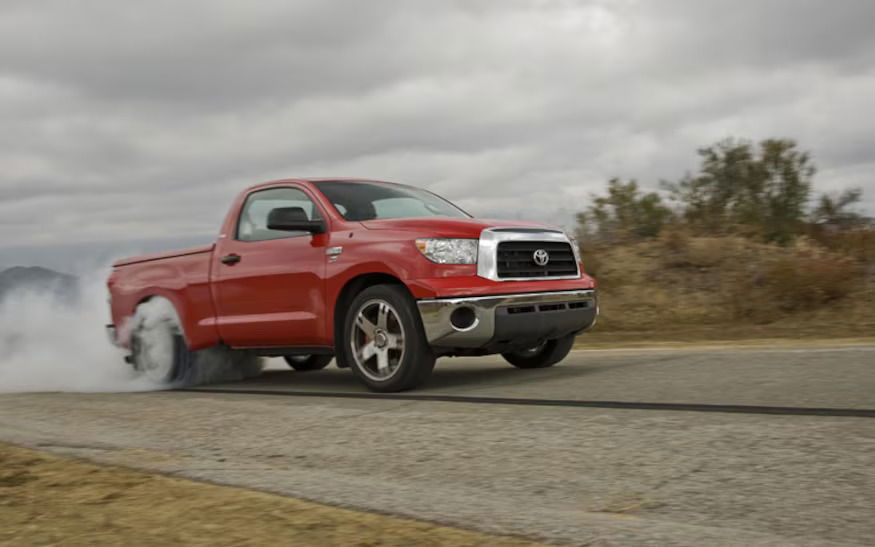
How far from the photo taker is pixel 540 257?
7.75 m

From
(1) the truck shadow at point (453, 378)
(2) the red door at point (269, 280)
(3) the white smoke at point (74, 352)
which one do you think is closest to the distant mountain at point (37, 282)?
(3) the white smoke at point (74, 352)

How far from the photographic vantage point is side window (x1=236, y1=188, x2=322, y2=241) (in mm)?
8469

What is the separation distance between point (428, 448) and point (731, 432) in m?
1.55

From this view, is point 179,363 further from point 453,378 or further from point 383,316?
point 383,316

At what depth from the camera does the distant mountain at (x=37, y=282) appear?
40.9 feet

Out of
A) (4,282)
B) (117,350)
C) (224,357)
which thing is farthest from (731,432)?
(4,282)

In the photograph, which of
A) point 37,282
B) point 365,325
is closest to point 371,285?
point 365,325

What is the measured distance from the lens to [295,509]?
3.85 m

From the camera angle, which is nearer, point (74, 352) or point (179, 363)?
point (179, 363)

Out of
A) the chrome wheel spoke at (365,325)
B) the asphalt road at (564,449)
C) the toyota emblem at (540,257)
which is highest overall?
the toyota emblem at (540,257)

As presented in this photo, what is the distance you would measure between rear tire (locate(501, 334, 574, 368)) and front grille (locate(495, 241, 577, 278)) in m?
0.89

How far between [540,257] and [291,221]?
205 centimetres

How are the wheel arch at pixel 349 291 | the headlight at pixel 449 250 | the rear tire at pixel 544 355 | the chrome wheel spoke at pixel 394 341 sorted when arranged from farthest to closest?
the rear tire at pixel 544 355
the wheel arch at pixel 349 291
the chrome wheel spoke at pixel 394 341
the headlight at pixel 449 250

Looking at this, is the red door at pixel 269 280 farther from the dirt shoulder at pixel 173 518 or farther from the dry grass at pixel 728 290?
the dry grass at pixel 728 290
